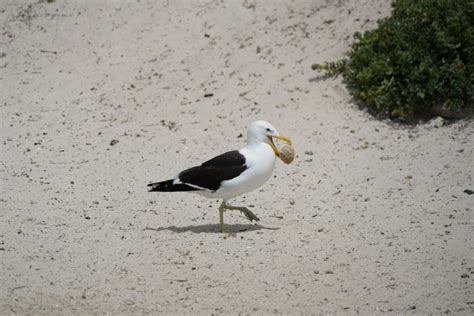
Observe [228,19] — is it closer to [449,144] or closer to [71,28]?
[71,28]

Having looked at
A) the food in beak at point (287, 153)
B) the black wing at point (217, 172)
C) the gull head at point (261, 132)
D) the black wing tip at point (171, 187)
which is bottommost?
the food in beak at point (287, 153)

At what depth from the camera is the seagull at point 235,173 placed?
7766 mm

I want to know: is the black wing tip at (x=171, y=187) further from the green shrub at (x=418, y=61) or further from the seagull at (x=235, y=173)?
the green shrub at (x=418, y=61)

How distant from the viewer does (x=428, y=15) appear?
10.7 m

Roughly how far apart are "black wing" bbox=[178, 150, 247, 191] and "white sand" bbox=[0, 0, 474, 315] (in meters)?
0.55

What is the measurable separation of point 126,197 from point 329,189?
243 centimetres

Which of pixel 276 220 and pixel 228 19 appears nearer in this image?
pixel 276 220

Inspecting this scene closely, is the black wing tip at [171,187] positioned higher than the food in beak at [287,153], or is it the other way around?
the black wing tip at [171,187]

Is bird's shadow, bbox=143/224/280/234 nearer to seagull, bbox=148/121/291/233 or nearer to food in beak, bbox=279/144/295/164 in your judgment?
seagull, bbox=148/121/291/233

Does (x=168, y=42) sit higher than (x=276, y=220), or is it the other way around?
(x=168, y=42)

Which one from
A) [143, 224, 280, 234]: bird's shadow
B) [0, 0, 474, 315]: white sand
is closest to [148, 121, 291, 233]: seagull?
[143, 224, 280, 234]: bird's shadow

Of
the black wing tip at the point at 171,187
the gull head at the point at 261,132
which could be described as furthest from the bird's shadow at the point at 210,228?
the gull head at the point at 261,132

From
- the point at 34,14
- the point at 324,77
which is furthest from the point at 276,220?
the point at 34,14

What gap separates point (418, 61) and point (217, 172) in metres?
4.04
